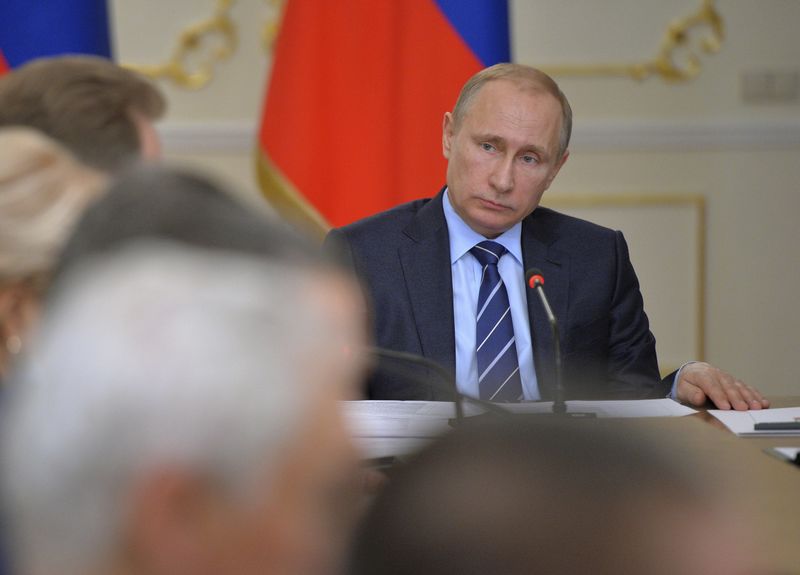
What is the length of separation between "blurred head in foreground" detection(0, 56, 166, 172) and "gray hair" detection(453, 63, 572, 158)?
4.36ft

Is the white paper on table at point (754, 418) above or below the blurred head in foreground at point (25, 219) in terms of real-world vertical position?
below

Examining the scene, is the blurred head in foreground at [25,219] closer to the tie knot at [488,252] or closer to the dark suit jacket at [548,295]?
the dark suit jacket at [548,295]

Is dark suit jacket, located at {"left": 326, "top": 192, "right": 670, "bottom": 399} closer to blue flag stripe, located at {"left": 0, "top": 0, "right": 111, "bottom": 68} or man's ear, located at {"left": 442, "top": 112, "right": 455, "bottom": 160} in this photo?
man's ear, located at {"left": 442, "top": 112, "right": 455, "bottom": 160}

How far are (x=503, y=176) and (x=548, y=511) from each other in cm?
229

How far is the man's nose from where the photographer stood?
103 inches

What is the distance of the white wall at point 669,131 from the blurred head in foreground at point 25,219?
338 centimetres

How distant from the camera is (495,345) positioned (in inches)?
97.8

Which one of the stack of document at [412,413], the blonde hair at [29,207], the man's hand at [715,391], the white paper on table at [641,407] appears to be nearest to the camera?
the blonde hair at [29,207]

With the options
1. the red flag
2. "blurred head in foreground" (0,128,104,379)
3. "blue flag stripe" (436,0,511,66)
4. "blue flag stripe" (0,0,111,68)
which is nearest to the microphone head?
"blurred head in foreground" (0,128,104,379)

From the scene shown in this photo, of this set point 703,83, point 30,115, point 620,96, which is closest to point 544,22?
point 620,96

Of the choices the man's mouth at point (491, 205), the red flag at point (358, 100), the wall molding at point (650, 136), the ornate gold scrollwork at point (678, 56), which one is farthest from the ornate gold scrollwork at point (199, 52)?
the man's mouth at point (491, 205)

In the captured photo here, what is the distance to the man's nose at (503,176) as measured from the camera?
261 centimetres

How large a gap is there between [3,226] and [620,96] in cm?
376

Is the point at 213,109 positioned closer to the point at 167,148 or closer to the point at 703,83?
the point at 167,148
